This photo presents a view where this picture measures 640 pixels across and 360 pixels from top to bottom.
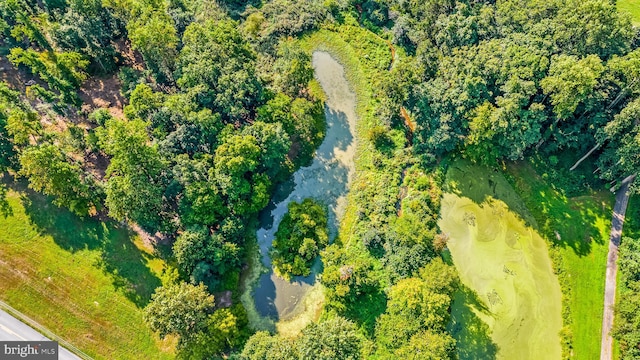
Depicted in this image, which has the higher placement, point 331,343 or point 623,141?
point 623,141

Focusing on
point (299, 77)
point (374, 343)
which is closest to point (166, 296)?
point (374, 343)

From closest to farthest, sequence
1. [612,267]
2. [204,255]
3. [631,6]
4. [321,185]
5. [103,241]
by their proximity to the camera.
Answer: [204,255]
[103,241]
[612,267]
[321,185]
[631,6]

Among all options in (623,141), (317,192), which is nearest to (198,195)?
(317,192)

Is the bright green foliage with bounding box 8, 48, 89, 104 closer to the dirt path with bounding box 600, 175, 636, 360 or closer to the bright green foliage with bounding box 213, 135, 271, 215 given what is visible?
the bright green foliage with bounding box 213, 135, 271, 215

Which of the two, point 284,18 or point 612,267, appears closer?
point 612,267

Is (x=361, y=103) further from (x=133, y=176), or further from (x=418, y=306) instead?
(x=133, y=176)

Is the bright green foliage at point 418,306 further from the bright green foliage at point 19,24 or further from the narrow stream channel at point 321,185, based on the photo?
the bright green foliage at point 19,24

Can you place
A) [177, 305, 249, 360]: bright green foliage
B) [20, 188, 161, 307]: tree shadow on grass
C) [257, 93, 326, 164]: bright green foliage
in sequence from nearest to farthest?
1. [177, 305, 249, 360]: bright green foliage
2. [20, 188, 161, 307]: tree shadow on grass
3. [257, 93, 326, 164]: bright green foliage

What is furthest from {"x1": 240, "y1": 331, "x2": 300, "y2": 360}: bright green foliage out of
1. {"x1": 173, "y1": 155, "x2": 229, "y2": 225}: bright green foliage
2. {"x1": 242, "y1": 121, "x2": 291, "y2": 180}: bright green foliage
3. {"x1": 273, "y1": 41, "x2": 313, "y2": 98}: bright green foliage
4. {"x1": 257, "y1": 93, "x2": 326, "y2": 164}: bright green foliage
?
{"x1": 273, "y1": 41, "x2": 313, "y2": 98}: bright green foliage

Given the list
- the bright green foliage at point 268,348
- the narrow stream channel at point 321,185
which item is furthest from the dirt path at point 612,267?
the bright green foliage at point 268,348
